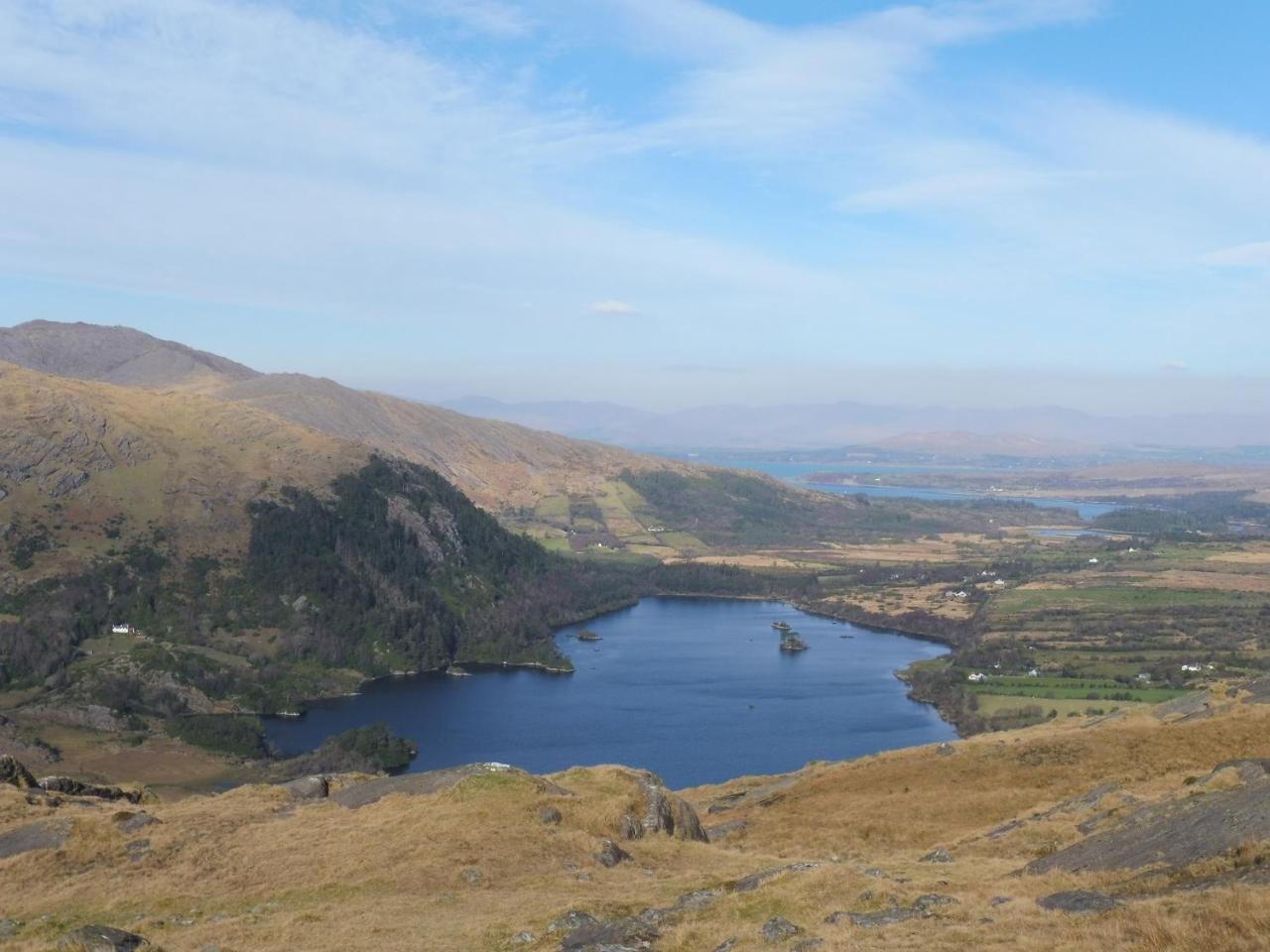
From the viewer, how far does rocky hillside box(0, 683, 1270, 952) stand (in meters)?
24.8

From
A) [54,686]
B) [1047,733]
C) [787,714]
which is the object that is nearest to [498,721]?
[787,714]

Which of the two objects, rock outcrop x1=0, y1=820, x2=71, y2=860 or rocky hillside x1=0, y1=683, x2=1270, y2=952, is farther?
rock outcrop x1=0, y1=820, x2=71, y2=860

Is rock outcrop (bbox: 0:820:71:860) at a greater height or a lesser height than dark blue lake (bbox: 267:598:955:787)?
greater

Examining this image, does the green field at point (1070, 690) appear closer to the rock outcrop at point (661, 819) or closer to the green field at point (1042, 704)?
the green field at point (1042, 704)

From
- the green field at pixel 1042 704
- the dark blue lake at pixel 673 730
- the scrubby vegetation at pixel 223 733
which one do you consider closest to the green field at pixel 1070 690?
the green field at pixel 1042 704

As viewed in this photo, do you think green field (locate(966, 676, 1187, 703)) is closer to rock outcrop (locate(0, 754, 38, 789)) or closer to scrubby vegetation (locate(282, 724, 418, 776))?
scrubby vegetation (locate(282, 724, 418, 776))

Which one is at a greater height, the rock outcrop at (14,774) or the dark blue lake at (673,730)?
the rock outcrop at (14,774)

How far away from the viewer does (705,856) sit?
4391 centimetres

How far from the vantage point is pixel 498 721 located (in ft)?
608

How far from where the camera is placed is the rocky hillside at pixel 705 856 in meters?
24.8

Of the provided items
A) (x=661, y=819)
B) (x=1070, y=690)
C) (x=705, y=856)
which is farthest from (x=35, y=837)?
(x=1070, y=690)

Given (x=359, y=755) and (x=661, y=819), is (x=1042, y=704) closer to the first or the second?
(x=359, y=755)

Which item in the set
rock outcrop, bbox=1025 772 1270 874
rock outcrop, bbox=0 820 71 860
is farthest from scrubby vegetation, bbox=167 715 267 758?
rock outcrop, bbox=1025 772 1270 874

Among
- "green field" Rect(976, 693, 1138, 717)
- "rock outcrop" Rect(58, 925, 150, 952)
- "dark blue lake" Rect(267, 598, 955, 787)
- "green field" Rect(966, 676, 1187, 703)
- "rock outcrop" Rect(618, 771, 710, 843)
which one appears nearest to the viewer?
"rock outcrop" Rect(58, 925, 150, 952)
